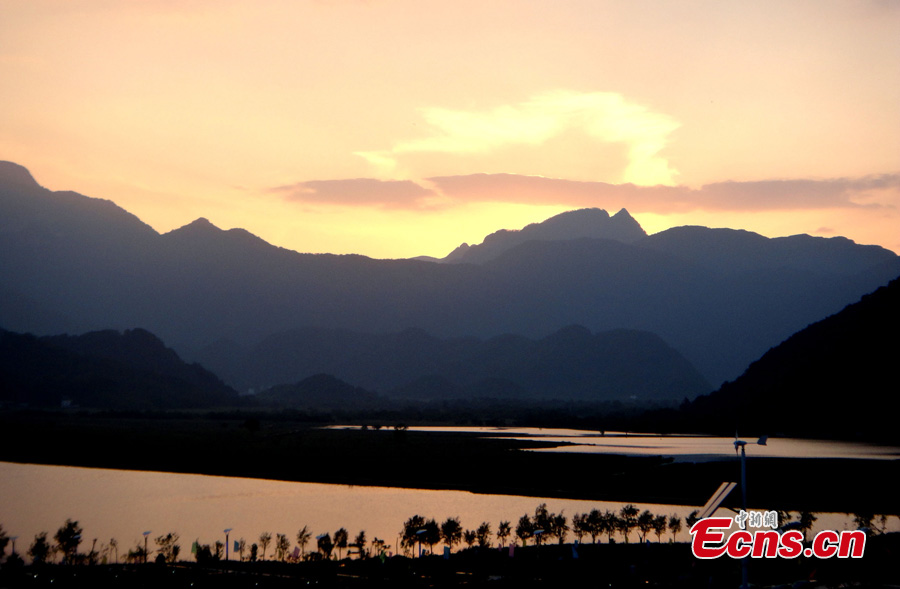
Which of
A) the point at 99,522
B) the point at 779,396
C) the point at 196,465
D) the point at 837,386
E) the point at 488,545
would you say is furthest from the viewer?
the point at 779,396

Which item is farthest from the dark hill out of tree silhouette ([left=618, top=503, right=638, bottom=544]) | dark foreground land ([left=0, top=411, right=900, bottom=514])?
tree silhouette ([left=618, top=503, right=638, bottom=544])

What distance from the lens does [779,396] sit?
16988 cm

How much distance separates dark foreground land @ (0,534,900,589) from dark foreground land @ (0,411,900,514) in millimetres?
30518

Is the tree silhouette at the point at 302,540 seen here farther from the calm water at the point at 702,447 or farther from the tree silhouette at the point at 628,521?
the calm water at the point at 702,447

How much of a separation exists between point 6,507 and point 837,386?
135m

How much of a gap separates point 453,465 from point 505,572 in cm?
5665

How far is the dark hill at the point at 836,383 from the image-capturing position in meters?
147

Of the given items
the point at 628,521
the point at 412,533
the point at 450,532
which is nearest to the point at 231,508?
the point at 412,533

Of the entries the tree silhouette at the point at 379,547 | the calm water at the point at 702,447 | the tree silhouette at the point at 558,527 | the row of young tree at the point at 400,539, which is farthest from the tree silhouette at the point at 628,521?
the calm water at the point at 702,447

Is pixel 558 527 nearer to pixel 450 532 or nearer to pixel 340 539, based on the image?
pixel 450 532

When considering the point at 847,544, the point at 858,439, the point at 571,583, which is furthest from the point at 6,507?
the point at 858,439

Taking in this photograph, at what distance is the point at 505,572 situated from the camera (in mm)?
48531

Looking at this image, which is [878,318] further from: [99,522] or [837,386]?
[99,522]

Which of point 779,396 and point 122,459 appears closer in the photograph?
point 122,459
